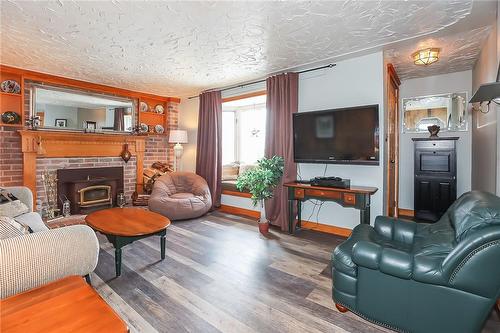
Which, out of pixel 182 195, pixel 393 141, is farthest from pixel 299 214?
pixel 182 195

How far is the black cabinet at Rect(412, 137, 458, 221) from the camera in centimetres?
384

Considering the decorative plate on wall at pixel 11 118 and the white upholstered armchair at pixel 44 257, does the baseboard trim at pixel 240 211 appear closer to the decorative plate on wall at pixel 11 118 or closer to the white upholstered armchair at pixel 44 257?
the white upholstered armchair at pixel 44 257

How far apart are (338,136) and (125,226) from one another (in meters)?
2.79

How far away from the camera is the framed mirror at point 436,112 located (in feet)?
13.5

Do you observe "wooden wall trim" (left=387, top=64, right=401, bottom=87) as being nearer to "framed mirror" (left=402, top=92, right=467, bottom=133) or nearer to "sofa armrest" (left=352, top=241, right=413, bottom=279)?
"framed mirror" (left=402, top=92, right=467, bottom=133)

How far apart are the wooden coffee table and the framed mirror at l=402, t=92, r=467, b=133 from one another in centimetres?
451

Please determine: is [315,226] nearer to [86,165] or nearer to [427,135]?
[427,135]

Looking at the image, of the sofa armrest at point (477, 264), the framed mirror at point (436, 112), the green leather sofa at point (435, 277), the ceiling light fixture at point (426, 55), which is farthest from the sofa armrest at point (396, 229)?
the framed mirror at point (436, 112)

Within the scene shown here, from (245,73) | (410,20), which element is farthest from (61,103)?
(410,20)

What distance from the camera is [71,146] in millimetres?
4457

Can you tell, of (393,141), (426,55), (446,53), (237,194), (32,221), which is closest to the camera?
(32,221)

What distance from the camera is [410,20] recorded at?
93.4 inches

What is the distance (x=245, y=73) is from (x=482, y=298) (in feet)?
12.1

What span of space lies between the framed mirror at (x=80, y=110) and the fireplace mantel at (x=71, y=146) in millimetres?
159
